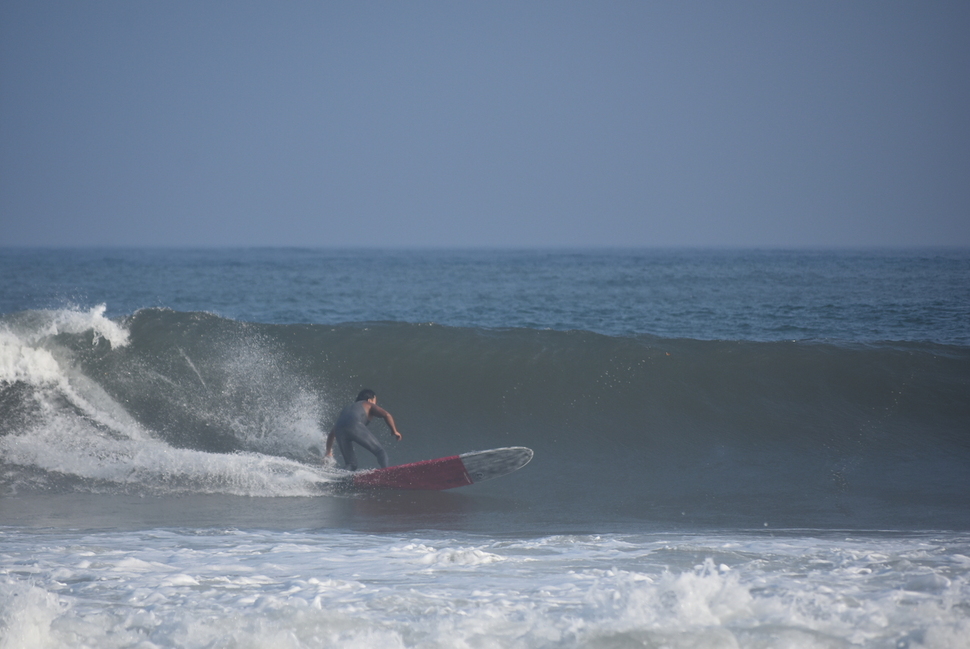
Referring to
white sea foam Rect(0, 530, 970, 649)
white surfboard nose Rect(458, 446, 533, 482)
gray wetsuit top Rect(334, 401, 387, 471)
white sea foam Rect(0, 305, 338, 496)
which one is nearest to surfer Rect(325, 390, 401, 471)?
gray wetsuit top Rect(334, 401, 387, 471)

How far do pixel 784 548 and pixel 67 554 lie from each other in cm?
526

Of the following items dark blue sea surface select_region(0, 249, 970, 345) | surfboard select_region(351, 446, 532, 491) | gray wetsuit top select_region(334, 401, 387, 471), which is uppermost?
dark blue sea surface select_region(0, 249, 970, 345)

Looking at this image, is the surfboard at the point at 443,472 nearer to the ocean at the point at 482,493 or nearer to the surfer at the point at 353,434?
the ocean at the point at 482,493

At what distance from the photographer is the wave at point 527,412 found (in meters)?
8.12

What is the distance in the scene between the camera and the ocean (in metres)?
4.36

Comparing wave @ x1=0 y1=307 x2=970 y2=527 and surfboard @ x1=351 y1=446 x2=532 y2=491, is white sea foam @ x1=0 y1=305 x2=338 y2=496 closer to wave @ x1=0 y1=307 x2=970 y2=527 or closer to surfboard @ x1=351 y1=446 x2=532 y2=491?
wave @ x1=0 y1=307 x2=970 y2=527

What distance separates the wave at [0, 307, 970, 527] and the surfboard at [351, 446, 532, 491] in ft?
1.32

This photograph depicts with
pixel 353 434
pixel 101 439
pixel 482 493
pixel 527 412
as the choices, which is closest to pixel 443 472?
pixel 482 493

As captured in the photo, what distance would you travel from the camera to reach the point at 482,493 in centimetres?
806

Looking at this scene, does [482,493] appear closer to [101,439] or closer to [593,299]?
[101,439]

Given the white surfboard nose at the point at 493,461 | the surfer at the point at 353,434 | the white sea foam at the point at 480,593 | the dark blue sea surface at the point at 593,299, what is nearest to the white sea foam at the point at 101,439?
the surfer at the point at 353,434

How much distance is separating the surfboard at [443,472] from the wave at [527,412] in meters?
0.40

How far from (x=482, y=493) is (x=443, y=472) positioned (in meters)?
0.46

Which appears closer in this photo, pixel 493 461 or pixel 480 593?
pixel 480 593
